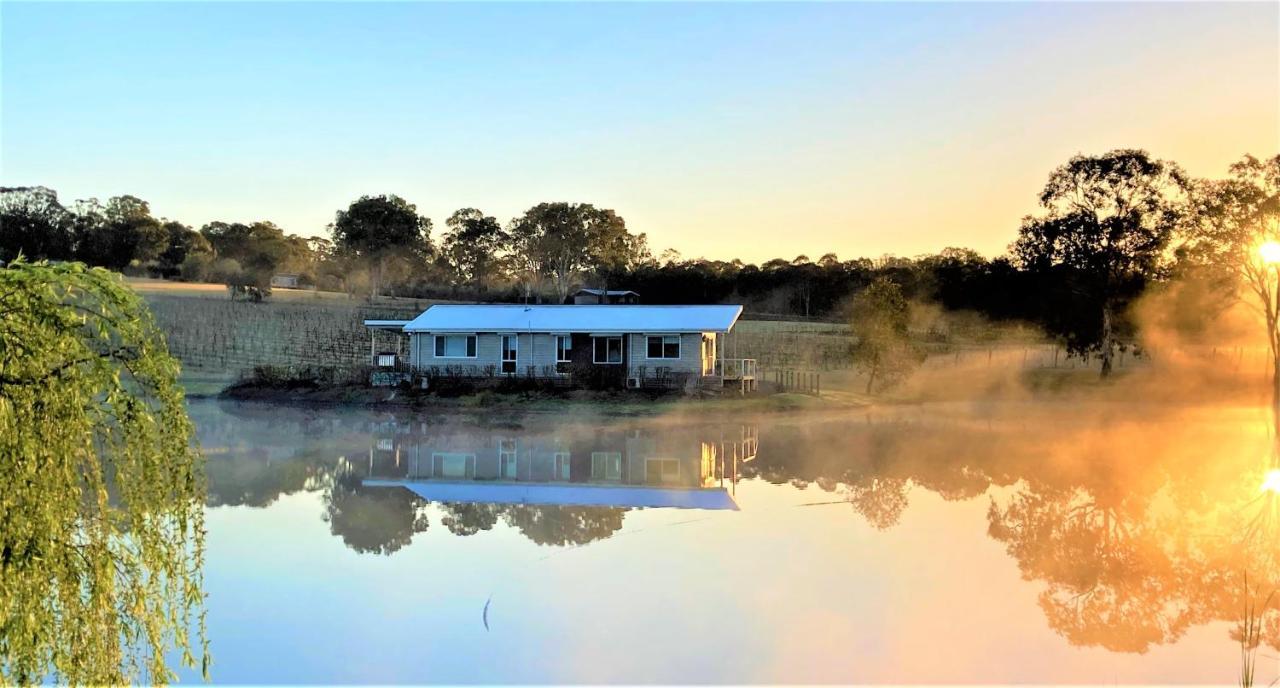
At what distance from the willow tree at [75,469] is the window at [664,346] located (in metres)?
28.8

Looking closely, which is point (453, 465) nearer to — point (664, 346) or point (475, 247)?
point (664, 346)

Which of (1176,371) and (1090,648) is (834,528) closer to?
(1090,648)

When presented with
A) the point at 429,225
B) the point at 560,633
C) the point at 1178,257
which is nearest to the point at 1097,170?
the point at 1178,257

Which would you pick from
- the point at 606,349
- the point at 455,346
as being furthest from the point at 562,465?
the point at 455,346

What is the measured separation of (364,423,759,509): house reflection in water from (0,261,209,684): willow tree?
36.2ft

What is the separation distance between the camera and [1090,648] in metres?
8.86

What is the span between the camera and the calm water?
8555 millimetres

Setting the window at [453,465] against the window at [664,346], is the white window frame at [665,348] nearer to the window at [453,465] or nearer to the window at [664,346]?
the window at [664,346]

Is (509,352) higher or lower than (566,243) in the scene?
lower

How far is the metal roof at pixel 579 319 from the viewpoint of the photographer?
112 ft

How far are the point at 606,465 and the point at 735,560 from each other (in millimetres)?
8612

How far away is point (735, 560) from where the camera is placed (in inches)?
481

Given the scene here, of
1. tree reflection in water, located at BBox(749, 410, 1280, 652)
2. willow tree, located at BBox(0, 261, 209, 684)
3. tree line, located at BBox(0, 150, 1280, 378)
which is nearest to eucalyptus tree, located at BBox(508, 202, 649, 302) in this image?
tree line, located at BBox(0, 150, 1280, 378)

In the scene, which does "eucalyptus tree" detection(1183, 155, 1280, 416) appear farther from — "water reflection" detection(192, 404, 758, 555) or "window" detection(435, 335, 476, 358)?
"window" detection(435, 335, 476, 358)
